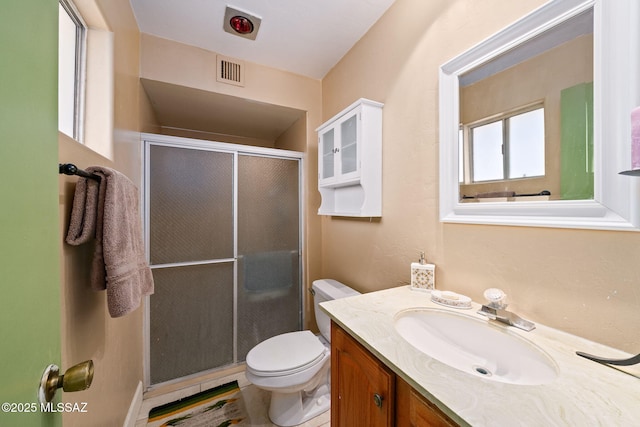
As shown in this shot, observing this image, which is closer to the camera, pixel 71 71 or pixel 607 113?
pixel 607 113

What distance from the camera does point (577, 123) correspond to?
2.33ft

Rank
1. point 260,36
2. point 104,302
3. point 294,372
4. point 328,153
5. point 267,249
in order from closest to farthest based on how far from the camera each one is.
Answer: point 104,302 < point 294,372 < point 260,36 < point 328,153 < point 267,249

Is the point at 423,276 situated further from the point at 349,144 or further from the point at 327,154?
the point at 327,154

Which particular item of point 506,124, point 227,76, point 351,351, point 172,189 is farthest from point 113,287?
point 227,76

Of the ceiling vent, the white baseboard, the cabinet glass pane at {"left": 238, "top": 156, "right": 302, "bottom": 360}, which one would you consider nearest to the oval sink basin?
the cabinet glass pane at {"left": 238, "top": 156, "right": 302, "bottom": 360}

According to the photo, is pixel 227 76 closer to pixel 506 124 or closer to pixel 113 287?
pixel 113 287

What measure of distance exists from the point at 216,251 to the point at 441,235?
61.6 inches

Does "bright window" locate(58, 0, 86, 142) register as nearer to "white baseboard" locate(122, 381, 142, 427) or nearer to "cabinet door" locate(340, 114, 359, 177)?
"cabinet door" locate(340, 114, 359, 177)

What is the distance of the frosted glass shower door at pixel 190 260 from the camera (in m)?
1.70

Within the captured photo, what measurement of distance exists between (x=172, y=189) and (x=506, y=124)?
195cm

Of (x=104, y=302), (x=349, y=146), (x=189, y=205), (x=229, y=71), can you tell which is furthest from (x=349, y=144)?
(x=104, y=302)

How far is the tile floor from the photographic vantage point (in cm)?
144

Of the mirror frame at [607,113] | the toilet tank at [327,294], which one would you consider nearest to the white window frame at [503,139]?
the mirror frame at [607,113]

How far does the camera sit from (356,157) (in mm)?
1469
